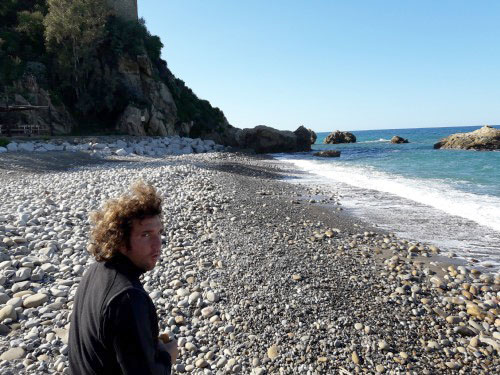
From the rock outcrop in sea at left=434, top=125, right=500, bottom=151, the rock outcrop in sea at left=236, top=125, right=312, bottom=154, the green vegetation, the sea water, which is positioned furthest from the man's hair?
the rock outcrop in sea at left=434, top=125, right=500, bottom=151

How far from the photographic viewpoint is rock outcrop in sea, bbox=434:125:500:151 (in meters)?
43.1

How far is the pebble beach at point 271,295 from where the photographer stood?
3.89 m

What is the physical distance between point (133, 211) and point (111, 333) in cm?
60

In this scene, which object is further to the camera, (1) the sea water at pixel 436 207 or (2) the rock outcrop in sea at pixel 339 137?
(2) the rock outcrop in sea at pixel 339 137

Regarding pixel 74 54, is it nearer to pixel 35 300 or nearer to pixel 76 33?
pixel 76 33

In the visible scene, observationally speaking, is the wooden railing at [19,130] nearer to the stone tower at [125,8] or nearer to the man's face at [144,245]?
the stone tower at [125,8]

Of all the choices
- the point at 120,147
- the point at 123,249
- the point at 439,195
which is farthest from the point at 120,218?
the point at 120,147

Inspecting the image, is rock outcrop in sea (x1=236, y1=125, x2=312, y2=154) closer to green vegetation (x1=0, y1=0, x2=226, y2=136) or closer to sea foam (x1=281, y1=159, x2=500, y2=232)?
green vegetation (x1=0, y1=0, x2=226, y2=136)

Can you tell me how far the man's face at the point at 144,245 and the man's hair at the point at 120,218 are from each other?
0.08ft

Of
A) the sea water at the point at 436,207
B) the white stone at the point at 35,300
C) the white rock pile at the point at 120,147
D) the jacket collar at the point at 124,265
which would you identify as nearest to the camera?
the jacket collar at the point at 124,265

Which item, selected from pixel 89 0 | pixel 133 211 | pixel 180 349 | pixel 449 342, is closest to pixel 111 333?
pixel 133 211

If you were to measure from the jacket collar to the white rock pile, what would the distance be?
2213 cm

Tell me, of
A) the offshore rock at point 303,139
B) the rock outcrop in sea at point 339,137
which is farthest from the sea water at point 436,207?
the rock outcrop in sea at point 339,137

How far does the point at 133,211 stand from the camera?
6.28 ft
